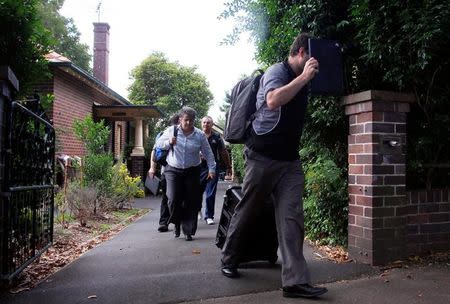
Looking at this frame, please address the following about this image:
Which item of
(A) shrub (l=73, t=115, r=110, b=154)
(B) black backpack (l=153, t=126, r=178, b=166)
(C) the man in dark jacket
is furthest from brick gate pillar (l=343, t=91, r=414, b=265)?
(A) shrub (l=73, t=115, r=110, b=154)

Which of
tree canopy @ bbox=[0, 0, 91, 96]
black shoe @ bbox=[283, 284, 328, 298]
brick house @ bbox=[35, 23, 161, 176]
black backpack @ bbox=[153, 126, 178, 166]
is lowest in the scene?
black shoe @ bbox=[283, 284, 328, 298]

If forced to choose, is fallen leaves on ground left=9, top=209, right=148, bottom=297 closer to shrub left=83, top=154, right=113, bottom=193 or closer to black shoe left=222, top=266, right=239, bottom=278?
shrub left=83, top=154, right=113, bottom=193

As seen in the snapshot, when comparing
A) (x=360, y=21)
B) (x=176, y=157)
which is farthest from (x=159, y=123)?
(x=360, y=21)

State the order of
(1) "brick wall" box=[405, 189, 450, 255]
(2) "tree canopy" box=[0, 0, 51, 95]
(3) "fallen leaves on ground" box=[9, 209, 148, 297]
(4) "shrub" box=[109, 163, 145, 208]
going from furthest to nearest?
(4) "shrub" box=[109, 163, 145, 208] < (1) "brick wall" box=[405, 189, 450, 255] < (3) "fallen leaves on ground" box=[9, 209, 148, 297] < (2) "tree canopy" box=[0, 0, 51, 95]

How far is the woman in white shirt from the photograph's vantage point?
6.07m

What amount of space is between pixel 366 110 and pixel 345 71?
64cm

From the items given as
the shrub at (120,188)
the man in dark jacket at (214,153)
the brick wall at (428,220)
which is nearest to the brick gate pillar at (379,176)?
the brick wall at (428,220)

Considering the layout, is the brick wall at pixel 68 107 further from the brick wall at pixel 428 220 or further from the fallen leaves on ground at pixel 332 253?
the brick wall at pixel 428 220

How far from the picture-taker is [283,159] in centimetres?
358

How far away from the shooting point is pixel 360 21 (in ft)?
14.0

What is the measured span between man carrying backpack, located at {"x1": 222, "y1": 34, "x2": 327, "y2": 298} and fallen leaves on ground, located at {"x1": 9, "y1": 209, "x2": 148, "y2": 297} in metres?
1.95

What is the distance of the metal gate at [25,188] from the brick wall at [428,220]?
334 centimetres

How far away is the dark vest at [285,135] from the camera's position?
3.54m

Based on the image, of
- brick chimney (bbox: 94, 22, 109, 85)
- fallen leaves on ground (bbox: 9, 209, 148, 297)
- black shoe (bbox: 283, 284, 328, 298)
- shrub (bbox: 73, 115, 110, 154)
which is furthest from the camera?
brick chimney (bbox: 94, 22, 109, 85)
